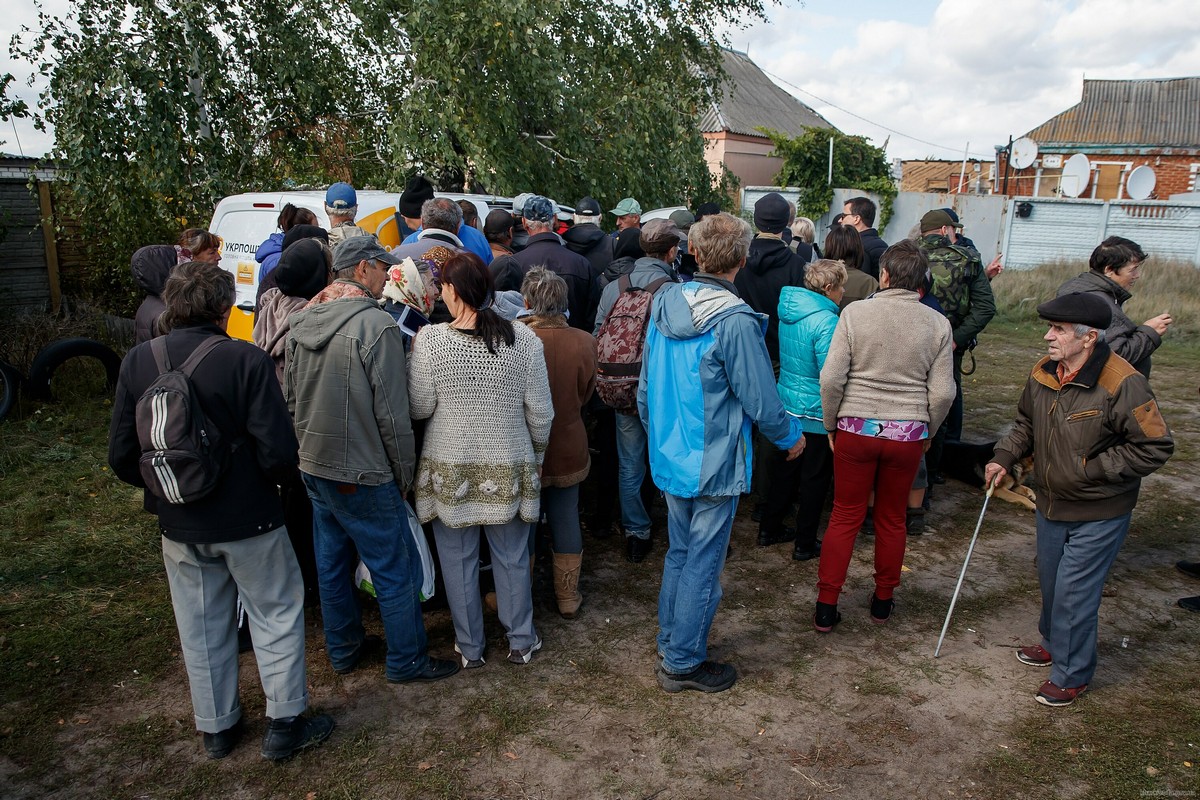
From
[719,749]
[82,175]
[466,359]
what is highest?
[82,175]

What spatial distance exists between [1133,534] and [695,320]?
3.95 m

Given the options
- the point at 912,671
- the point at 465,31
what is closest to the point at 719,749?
the point at 912,671

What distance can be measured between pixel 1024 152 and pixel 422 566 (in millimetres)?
21114

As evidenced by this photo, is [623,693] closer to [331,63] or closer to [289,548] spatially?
[289,548]

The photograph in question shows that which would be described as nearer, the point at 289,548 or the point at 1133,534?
the point at 289,548

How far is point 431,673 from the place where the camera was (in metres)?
3.59

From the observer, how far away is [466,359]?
3.29 metres

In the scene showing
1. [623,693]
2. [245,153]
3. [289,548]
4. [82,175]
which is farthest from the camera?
[245,153]

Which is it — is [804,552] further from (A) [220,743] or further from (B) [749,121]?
(B) [749,121]

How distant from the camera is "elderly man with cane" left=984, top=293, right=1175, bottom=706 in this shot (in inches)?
124

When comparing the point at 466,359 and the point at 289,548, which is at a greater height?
the point at 466,359

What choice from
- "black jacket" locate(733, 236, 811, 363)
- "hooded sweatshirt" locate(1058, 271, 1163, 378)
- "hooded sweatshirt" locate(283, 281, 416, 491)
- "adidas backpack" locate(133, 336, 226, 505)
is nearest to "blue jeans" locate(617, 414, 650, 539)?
"black jacket" locate(733, 236, 811, 363)

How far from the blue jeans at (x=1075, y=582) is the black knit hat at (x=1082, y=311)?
0.82 meters

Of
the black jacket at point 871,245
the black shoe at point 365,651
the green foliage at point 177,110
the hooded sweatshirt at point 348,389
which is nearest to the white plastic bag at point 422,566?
the black shoe at point 365,651
